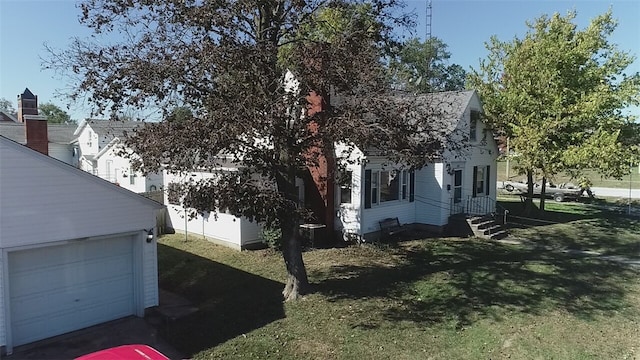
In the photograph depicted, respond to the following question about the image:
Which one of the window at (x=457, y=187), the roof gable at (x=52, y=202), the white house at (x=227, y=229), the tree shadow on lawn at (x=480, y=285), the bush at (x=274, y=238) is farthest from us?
the window at (x=457, y=187)

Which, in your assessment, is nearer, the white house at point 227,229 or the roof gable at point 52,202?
the roof gable at point 52,202

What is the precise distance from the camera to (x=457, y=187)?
21344 millimetres

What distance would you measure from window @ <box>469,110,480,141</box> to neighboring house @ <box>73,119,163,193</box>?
15010 mm

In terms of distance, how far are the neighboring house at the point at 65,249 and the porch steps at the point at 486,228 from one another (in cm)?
1395

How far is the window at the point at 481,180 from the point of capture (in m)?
22.5

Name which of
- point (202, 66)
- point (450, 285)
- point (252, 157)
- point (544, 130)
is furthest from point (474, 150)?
point (202, 66)

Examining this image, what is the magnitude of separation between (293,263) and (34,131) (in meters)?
10.3

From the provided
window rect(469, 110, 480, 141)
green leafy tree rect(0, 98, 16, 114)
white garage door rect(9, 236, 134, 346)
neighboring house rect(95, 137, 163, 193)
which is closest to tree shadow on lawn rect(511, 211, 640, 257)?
window rect(469, 110, 480, 141)

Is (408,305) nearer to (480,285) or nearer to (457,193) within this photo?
(480,285)

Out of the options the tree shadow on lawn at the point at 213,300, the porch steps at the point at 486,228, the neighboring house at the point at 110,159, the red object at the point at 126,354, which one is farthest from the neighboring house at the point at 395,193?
the red object at the point at 126,354

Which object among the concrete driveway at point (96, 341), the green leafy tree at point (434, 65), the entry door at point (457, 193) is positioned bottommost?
the concrete driveway at point (96, 341)

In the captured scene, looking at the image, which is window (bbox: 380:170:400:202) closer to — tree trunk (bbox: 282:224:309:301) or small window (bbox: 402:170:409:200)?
small window (bbox: 402:170:409:200)

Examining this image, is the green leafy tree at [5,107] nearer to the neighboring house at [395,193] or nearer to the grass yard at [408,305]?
the neighboring house at [395,193]

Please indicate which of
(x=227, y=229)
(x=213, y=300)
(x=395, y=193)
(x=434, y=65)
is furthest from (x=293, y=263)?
(x=434, y=65)
